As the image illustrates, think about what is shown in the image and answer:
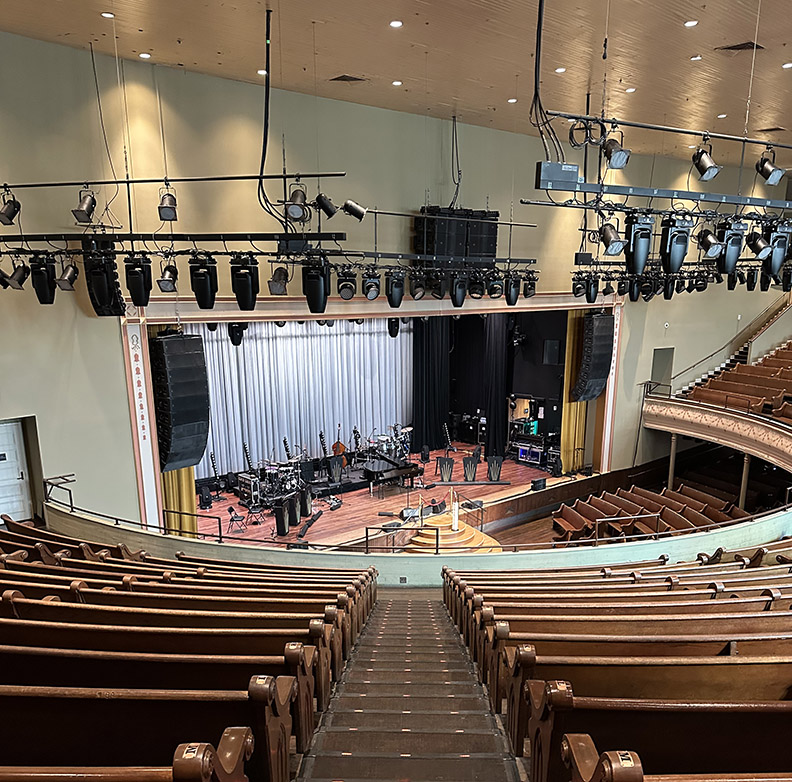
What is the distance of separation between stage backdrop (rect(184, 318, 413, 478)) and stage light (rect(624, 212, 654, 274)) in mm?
9825

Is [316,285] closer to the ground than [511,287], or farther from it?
farther from it

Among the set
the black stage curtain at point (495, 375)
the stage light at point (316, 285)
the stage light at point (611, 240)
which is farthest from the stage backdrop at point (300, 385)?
the stage light at point (611, 240)

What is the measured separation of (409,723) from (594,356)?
12.5 meters

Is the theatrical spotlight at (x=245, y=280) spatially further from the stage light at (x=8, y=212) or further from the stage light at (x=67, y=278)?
the stage light at (x=8, y=212)

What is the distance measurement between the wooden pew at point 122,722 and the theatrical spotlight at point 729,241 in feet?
20.7

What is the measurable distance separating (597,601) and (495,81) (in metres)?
7.35

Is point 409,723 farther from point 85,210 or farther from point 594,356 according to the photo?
point 594,356

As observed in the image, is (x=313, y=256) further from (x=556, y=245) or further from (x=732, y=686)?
(x=556, y=245)

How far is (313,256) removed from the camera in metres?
6.03

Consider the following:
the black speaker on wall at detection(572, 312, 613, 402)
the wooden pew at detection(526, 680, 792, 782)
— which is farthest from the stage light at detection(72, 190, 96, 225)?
the black speaker on wall at detection(572, 312, 613, 402)

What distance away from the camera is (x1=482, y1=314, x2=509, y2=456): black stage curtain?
1691 cm

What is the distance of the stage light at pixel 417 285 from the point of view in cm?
992

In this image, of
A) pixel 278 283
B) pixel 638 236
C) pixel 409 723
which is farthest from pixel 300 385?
pixel 409 723

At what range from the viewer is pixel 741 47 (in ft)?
22.1
